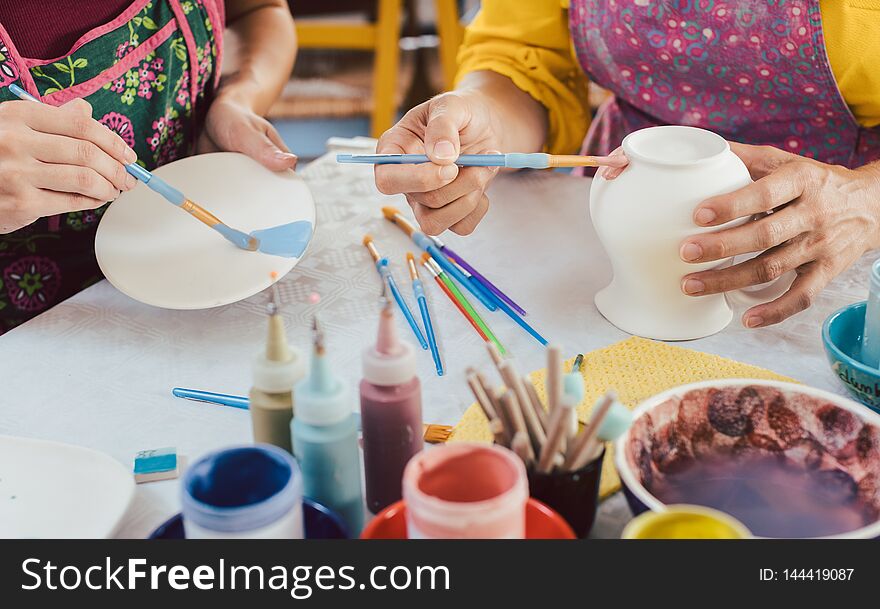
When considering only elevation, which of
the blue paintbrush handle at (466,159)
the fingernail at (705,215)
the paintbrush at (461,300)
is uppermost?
the fingernail at (705,215)

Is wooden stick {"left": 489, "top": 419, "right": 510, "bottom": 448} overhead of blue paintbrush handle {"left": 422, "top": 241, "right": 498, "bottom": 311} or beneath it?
overhead

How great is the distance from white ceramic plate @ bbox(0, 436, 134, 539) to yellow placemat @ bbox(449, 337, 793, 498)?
26 centimetres

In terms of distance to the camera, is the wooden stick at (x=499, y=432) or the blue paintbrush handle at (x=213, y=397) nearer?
the wooden stick at (x=499, y=432)

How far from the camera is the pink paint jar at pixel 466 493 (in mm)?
456

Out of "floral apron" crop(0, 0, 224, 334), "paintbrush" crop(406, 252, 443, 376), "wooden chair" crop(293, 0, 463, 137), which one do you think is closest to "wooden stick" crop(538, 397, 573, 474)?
"paintbrush" crop(406, 252, 443, 376)

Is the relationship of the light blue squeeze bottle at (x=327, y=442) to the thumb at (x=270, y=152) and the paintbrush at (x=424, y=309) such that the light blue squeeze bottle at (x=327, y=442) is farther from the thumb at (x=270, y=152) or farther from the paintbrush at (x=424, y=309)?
the thumb at (x=270, y=152)

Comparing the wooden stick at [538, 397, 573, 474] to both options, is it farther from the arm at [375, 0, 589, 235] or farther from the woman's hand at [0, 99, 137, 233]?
the woman's hand at [0, 99, 137, 233]

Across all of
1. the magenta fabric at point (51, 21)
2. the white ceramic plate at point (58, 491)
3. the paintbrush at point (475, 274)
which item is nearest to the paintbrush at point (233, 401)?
the white ceramic plate at point (58, 491)


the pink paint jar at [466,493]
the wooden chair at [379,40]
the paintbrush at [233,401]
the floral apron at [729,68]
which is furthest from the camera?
the wooden chair at [379,40]

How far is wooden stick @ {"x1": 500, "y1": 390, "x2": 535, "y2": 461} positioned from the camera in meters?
0.51

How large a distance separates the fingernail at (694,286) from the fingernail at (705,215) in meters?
0.06

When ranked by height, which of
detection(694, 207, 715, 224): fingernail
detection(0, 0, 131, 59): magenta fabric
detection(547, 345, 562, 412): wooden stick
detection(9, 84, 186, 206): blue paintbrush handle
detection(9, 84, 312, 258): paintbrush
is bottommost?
detection(9, 84, 312, 258): paintbrush

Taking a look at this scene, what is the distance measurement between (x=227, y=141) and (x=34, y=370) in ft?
1.34

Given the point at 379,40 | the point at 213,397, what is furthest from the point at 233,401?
the point at 379,40
